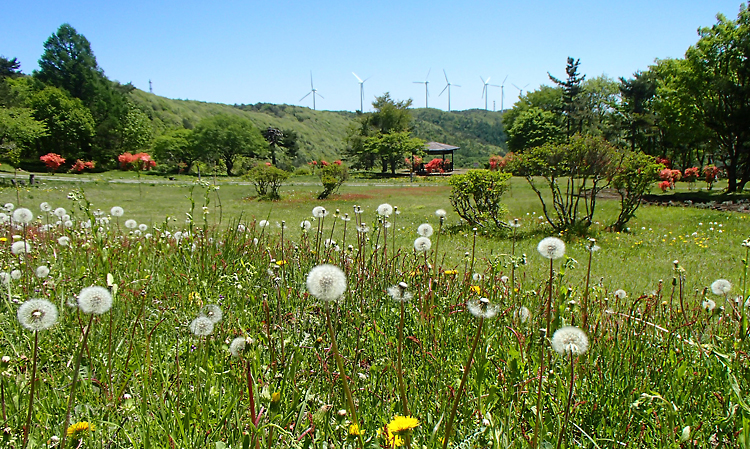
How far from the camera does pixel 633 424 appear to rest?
5.83 feet

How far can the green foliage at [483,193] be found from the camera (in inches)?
452

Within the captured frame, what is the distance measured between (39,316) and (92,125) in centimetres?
5068

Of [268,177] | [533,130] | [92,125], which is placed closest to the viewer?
[268,177]

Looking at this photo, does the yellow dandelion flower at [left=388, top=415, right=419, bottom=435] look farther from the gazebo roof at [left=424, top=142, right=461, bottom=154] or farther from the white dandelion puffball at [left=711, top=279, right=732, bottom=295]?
the gazebo roof at [left=424, top=142, right=461, bottom=154]

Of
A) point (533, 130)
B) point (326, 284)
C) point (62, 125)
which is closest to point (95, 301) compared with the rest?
point (326, 284)

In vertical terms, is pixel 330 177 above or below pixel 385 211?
above

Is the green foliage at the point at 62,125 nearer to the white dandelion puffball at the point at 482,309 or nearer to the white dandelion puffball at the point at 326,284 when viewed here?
the white dandelion puffball at the point at 326,284

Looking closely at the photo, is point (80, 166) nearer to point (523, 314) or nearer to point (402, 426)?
point (523, 314)

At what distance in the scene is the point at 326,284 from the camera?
1.15 metres

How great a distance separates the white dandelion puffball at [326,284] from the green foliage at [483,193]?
10.6m

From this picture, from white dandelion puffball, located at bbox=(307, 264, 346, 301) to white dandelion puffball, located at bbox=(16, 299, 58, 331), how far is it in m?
0.72

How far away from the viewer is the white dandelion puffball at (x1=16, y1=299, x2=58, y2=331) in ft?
3.89

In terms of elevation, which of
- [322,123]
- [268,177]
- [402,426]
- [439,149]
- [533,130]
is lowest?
[402,426]

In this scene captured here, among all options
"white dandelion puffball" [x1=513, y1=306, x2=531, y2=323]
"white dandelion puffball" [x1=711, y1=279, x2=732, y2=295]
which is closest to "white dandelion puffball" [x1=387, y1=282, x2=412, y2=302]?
"white dandelion puffball" [x1=513, y1=306, x2=531, y2=323]
